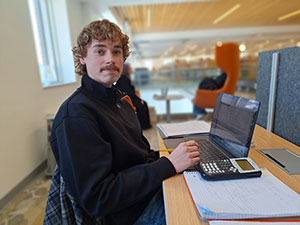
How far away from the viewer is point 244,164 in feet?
2.14

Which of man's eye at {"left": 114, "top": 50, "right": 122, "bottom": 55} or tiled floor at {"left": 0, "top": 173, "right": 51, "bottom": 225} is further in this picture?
tiled floor at {"left": 0, "top": 173, "right": 51, "bottom": 225}

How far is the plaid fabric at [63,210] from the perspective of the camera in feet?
2.07

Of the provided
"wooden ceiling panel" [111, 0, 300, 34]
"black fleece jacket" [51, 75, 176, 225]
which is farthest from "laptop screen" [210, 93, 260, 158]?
"wooden ceiling panel" [111, 0, 300, 34]

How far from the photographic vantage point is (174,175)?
0.66m

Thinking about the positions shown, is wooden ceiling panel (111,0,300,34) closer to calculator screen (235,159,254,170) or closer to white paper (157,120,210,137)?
white paper (157,120,210,137)

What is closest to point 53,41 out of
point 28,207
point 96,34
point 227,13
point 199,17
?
point 28,207

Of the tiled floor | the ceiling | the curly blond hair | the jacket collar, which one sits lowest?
the tiled floor

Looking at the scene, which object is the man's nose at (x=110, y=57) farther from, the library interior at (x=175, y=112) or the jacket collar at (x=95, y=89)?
the library interior at (x=175, y=112)

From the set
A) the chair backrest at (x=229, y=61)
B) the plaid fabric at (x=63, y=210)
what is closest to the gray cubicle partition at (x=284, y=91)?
the plaid fabric at (x=63, y=210)

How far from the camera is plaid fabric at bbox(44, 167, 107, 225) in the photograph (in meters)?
0.63

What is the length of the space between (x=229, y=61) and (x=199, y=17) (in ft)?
10.3

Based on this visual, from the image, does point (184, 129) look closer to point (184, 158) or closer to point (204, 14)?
point (184, 158)

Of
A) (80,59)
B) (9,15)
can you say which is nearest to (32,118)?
(9,15)

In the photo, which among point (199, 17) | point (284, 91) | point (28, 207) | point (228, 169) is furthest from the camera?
point (199, 17)
